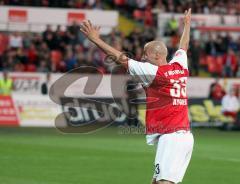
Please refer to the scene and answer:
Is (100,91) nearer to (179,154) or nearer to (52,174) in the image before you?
(52,174)

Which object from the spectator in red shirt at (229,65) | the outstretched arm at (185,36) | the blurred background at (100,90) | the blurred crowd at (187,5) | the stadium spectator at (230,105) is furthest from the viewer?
the blurred crowd at (187,5)

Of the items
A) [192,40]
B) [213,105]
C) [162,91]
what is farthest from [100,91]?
[162,91]

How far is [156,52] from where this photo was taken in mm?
9258

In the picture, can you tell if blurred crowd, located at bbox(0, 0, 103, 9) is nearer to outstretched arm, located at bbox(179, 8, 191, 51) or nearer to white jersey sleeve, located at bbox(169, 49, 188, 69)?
outstretched arm, located at bbox(179, 8, 191, 51)

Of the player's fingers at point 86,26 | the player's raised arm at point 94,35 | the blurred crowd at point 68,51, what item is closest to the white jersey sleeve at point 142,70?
the player's raised arm at point 94,35

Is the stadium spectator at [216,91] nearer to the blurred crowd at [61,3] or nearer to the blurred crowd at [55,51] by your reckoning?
the blurred crowd at [55,51]

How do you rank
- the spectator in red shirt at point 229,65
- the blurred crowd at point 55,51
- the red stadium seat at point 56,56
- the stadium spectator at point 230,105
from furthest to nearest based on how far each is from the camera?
the spectator in red shirt at point 229,65
the red stadium seat at point 56,56
the blurred crowd at point 55,51
the stadium spectator at point 230,105

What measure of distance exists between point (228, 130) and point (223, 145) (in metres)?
7.58

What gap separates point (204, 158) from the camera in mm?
19547

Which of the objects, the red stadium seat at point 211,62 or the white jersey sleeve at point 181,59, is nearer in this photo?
the white jersey sleeve at point 181,59

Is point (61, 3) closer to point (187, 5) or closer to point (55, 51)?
point (55, 51)

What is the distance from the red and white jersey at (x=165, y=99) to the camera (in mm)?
9305

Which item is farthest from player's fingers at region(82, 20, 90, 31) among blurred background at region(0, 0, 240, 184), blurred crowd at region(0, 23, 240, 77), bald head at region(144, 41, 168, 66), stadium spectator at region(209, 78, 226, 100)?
stadium spectator at region(209, 78, 226, 100)

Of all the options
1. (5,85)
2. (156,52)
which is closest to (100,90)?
(5,85)
